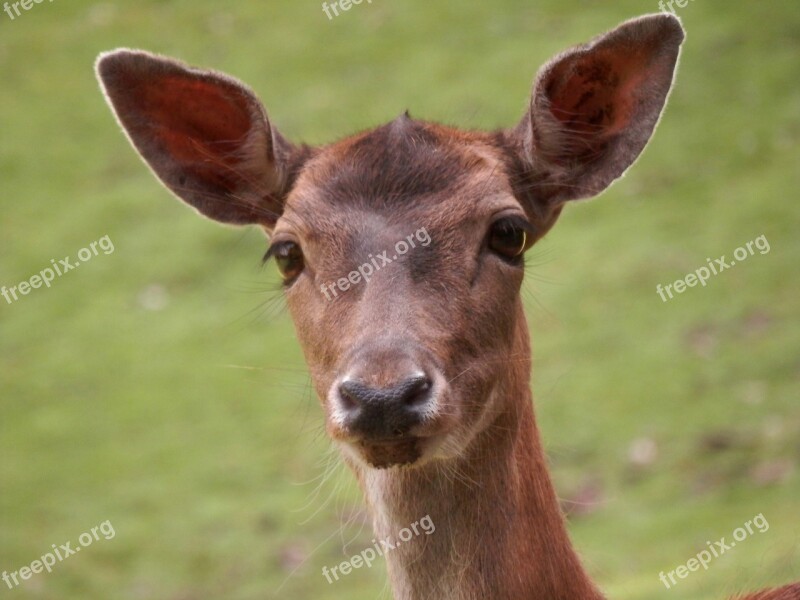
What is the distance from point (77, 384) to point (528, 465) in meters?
11.0

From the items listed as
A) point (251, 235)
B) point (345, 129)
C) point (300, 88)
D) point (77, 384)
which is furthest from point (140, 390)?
point (300, 88)

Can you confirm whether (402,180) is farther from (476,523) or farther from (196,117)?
(476,523)

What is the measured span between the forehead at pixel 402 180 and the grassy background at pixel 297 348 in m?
2.76

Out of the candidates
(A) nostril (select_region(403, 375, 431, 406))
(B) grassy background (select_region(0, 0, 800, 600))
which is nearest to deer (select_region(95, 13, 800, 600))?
(A) nostril (select_region(403, 375, 431, 406))

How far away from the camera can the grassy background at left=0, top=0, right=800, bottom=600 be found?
11664 mm

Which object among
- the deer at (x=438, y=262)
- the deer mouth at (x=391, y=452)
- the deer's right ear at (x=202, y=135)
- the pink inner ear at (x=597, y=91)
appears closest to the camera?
the deer mouth at (x=391, y=452)

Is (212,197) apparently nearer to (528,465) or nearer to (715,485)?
(528,465)

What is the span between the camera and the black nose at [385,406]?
14.5 feet

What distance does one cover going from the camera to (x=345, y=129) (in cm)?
1775

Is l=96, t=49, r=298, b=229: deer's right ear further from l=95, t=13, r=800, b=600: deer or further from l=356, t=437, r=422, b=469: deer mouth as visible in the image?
l=356, t=437, r=422, b=469: deer mouth

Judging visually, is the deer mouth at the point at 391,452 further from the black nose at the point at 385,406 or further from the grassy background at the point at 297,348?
the grassy background at the point at 297,348

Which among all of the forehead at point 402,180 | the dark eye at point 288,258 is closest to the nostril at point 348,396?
the forehead at point 402,180

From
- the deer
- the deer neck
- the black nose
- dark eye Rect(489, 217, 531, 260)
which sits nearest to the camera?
the black nose

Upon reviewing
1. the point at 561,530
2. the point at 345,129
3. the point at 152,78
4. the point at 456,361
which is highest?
the point at 152,78
